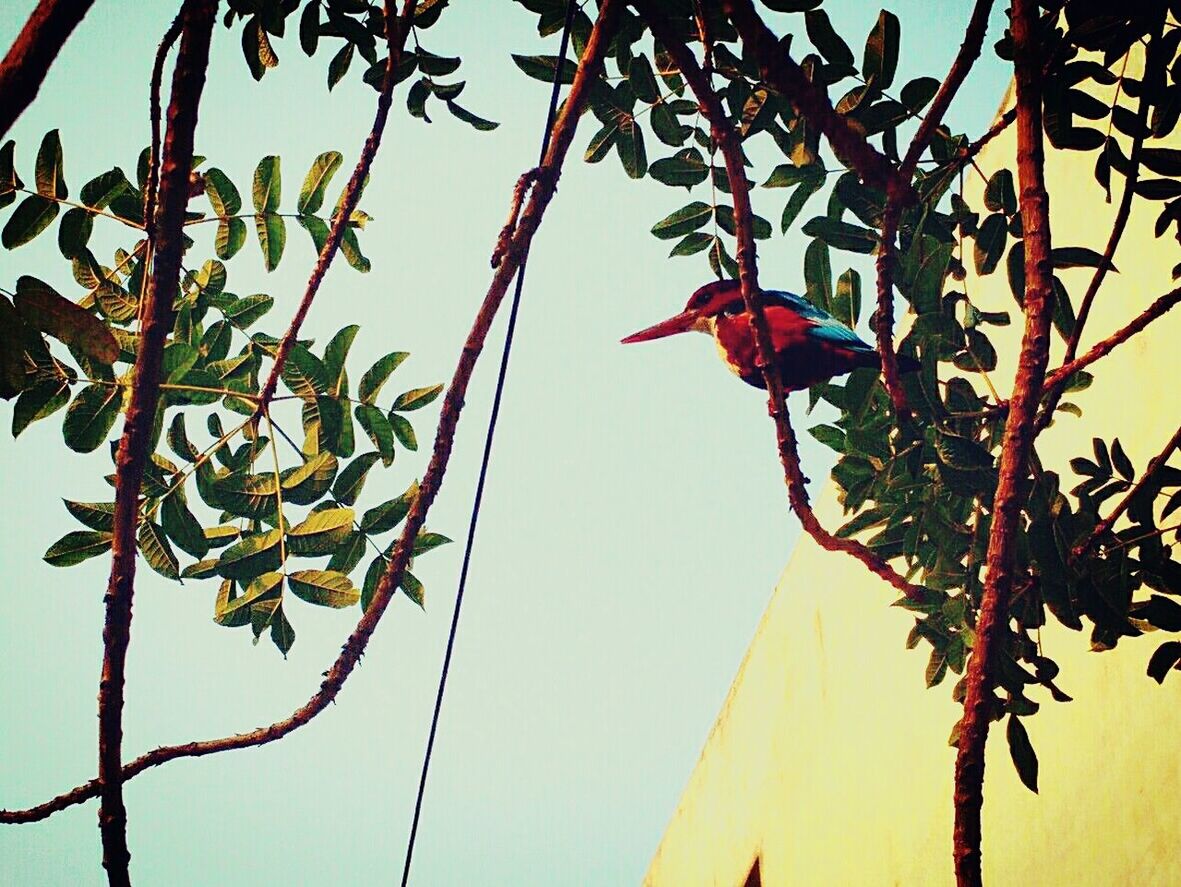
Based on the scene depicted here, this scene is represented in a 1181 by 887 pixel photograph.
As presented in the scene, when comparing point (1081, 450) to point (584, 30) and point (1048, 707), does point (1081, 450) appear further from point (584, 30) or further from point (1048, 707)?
point (584, 30)

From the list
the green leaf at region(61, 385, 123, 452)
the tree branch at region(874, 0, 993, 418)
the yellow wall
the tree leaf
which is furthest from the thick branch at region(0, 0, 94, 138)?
the yellow wall

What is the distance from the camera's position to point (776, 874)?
355 cm

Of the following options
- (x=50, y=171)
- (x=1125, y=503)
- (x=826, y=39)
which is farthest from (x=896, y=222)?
(x=50, y=171)

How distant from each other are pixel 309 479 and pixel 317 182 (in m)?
0.66

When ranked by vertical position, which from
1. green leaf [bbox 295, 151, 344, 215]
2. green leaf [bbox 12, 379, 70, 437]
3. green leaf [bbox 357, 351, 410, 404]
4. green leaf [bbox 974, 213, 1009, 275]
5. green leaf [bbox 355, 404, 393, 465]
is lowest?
green leaf [bbox 12, 379, 70, 437]

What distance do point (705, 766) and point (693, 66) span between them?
4.01 m

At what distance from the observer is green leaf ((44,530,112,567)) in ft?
4.96

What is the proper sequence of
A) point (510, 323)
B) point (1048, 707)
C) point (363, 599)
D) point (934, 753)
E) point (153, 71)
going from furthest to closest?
point (934, 753)
point (1048, 707)
point (363, 599)
point (153, 71)
point (510, 323)

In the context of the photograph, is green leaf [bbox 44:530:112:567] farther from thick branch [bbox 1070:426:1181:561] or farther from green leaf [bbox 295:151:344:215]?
thick branch [bbox 1070:426:1181:561]

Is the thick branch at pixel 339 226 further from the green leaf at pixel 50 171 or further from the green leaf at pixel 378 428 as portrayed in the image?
the green leaf at pixel 50 171

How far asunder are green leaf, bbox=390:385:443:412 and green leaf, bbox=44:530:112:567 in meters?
0.57

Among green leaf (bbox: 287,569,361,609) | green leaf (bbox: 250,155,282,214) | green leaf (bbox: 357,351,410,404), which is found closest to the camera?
green leaf (bbox: 287,569,361,609)

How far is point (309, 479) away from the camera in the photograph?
1.52 meters

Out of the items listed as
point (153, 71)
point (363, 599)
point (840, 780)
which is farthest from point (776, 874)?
point (153, 71)
